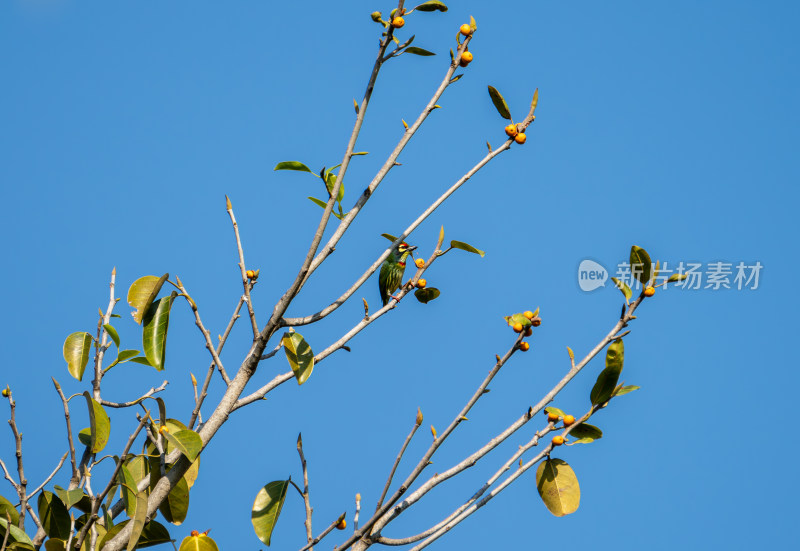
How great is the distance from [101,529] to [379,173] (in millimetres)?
1238

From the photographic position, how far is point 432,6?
221 centimetres

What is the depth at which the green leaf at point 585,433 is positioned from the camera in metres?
2.07

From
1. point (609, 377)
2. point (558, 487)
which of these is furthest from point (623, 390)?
point (558, 487)

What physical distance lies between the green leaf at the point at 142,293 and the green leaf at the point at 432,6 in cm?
105

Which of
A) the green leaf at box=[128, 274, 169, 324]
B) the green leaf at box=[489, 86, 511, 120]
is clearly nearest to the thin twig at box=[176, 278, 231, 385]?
the green leaf at box=[128, 274, 169, 324]

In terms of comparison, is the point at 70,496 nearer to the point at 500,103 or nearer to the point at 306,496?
the point at 306,496

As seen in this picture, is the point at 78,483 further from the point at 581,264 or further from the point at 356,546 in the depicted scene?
the point at 581,264

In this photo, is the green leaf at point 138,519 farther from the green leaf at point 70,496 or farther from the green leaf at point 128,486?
the green leaf at point 70,496

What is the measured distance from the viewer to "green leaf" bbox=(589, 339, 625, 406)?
6.84 ft

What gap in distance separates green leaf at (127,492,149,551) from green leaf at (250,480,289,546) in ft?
1.29

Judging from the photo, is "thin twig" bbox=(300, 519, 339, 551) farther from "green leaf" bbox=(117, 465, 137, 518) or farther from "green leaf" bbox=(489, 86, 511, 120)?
"green leaf" bbox=(489, 86, 511, 120)

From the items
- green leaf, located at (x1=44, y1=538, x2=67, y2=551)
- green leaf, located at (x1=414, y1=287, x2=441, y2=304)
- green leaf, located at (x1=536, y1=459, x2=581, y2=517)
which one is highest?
green leaf, located at (x1=414, y1=287, x2=441, y2=304)

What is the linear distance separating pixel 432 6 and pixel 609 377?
1152 mm

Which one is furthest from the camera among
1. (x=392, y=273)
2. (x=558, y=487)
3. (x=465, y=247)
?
(x=392, y=273)
